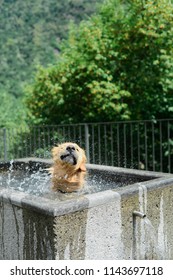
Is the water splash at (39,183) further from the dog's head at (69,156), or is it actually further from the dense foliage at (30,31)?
the dense foliage at (30,31)

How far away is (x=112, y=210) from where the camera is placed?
10.6 ft

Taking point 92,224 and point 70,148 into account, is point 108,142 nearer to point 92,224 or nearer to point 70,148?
point 70,148

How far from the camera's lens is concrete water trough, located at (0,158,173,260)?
2877 millimetres

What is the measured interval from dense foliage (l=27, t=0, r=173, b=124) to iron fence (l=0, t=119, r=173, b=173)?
0.39 meters

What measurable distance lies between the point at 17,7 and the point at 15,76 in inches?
495

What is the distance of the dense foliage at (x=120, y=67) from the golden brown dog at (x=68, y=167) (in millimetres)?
4759

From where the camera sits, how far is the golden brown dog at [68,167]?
4.06 metres

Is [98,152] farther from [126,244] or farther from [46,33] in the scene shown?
[46,33]

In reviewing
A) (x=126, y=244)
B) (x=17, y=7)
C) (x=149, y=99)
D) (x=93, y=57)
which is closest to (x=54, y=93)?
(x=93, y=57)

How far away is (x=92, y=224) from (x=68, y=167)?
1.13 m

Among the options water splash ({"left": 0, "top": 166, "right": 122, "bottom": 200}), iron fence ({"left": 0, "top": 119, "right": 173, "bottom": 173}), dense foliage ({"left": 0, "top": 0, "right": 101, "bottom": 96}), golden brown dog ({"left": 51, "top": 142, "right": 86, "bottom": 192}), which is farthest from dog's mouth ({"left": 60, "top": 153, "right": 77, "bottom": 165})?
dense foliage ({"left": 0, "top": 0, "right": 101, "bottom": 96})

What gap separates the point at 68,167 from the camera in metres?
4.12

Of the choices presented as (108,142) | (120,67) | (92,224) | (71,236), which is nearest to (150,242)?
(92,224)

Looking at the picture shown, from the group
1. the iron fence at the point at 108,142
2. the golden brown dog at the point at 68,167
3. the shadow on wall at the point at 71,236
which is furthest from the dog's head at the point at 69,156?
the iron fence at the point at 108,142
